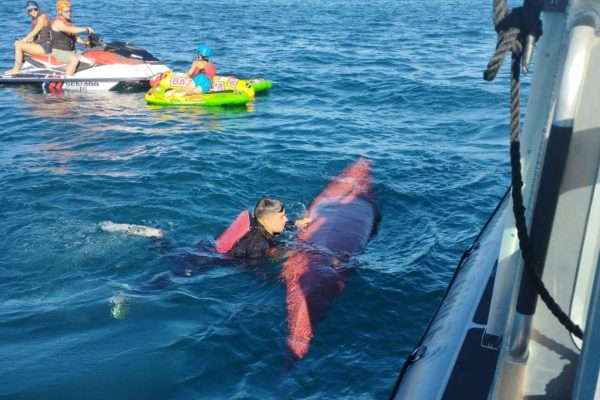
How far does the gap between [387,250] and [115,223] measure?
3199 mm

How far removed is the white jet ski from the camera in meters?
14.5

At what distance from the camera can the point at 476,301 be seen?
4.42m

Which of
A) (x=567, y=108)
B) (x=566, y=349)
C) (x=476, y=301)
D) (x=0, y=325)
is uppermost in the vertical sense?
(x=567, y=108)

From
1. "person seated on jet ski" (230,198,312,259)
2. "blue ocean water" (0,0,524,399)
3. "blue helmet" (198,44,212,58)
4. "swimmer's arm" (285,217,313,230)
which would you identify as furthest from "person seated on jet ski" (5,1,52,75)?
"person seated on jet ski" (230,198,312,259)

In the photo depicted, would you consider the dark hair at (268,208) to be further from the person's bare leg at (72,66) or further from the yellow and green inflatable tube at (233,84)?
the person's bare leg at (72,66)

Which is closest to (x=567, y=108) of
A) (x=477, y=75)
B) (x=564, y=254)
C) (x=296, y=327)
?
(x=564, y=254)

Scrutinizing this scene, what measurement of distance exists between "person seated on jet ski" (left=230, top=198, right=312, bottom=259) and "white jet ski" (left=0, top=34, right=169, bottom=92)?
9339mm

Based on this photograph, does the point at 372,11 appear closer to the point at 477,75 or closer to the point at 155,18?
the point at 155,18

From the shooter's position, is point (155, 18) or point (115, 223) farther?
point (155, 18)

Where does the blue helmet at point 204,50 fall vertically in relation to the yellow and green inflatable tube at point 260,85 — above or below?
above

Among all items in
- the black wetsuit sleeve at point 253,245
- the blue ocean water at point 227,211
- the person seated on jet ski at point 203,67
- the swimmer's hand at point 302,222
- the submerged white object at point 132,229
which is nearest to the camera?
the blue ocean water at point 227,211

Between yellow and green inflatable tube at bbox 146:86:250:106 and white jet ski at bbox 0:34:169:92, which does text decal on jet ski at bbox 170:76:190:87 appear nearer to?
yellow and green inflatable tube at bbox 146:86:250:106

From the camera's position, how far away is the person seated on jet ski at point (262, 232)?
6.36 meters

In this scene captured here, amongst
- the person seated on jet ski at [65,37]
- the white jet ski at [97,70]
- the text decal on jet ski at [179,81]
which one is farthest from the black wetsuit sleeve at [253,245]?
the person seated on jet ski at [65,37]
